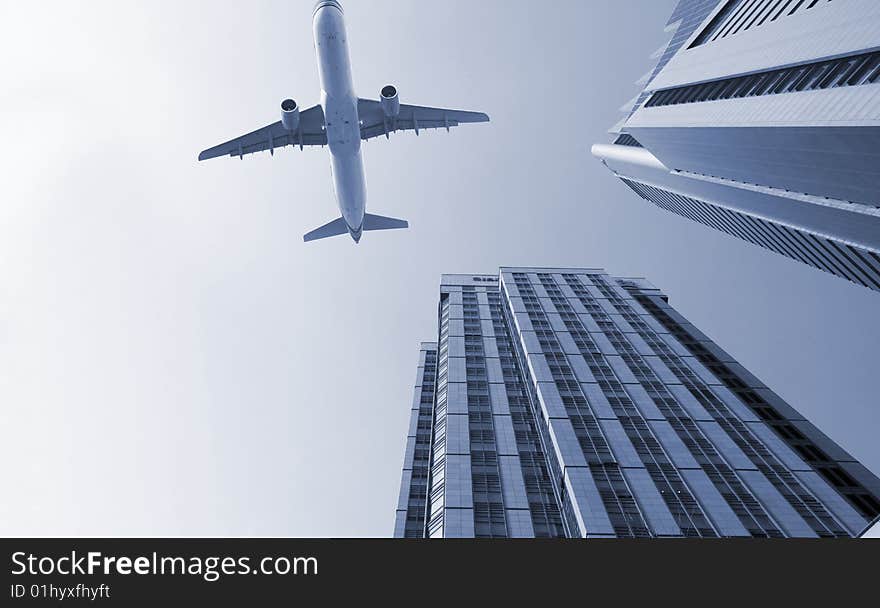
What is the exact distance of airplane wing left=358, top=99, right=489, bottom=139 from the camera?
36812 millimetres

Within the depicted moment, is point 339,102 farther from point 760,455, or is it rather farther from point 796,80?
point 760,455

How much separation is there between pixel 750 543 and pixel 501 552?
3.35m

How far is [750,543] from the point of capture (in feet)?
21.9

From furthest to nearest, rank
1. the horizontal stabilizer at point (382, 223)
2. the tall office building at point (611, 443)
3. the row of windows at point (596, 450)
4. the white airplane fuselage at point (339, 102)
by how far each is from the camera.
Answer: the horizontal stabilizer at point (382, 223), the tall office building at point (611, 443), the row of windows at point (596, 450), the white airplane fuselage at point (339, 102)

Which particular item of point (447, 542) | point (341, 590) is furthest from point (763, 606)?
point (341, 590)

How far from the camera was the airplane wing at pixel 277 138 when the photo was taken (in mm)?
37209

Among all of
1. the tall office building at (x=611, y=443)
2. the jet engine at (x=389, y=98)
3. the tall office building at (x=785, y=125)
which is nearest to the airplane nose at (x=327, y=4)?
the jet engine at (x=389, y=98)

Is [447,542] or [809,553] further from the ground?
[447,542]

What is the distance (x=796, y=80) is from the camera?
38000 millimetres

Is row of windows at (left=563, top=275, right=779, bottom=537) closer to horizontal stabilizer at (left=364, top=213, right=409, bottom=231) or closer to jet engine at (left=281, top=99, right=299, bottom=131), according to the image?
horizontal stabilizer at (left=364, top=213, right=409, bottom=231)

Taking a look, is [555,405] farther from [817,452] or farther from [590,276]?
[590,276]

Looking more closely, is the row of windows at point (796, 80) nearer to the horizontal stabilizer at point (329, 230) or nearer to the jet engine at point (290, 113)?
the jet engine at point (290, 113)

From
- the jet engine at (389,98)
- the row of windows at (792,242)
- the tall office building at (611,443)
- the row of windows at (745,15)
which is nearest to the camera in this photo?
the jet engine at (389,98)

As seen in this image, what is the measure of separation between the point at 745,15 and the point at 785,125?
29135mm
